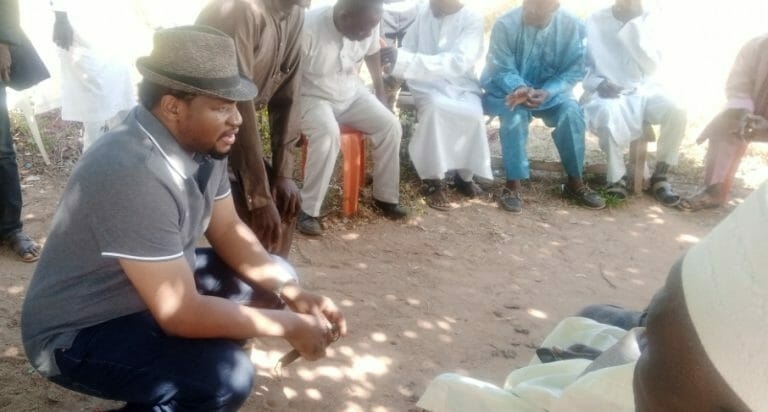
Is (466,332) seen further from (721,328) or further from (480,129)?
(721,328)

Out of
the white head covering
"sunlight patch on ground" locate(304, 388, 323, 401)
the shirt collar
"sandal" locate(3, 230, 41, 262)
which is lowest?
"sunlight patch on ground" locate(304, 388, 323, 401)

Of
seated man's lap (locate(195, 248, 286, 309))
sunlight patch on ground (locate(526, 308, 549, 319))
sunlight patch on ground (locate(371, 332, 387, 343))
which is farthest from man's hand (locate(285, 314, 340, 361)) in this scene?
sunlight patch on ground (locate(526, 308, 549, 319))

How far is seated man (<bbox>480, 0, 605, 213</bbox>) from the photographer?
5406 millimetres

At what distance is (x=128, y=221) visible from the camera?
2.05m

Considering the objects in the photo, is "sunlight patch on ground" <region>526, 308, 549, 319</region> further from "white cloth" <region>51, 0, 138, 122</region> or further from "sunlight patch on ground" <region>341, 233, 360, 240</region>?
"white cloth" <region>51, 0, 138, 122</region>

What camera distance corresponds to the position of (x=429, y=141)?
5.37 meters

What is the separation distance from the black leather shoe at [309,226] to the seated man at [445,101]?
108 cm

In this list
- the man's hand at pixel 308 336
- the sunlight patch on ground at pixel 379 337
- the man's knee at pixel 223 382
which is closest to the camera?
the man's knee at pixel 223 382

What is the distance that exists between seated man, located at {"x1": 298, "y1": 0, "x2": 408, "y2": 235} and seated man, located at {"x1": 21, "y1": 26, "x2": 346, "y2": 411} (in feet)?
7.33

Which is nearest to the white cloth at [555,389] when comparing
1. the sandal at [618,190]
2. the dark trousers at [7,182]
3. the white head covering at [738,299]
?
the white head covering at [738,299]

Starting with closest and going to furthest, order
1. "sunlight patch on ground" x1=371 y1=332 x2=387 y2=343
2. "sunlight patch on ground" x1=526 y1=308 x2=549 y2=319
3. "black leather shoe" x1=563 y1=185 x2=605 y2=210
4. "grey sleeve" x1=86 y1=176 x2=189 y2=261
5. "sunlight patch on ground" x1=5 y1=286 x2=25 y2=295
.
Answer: "grey sleeve" x1=86 y1=176 x2=189 y2=261 → "sunlight patch on ground" x1=371 y1=332 x2=387 y2=343 → "sunlight patch on ground" x1=5 y1=286 x2=25 y2=295 → "sunlight patch on ground" x1=526 y1=308 x2=549 y2=319 → "black leather shoe" x1=563 y1=185 x2=605 y2=210

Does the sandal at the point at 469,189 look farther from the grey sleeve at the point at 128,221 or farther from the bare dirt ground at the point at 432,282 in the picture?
the grey sleeve at the point at 128,221

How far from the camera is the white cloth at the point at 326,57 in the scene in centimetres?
464

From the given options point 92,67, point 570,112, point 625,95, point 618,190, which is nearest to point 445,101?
point 570,112
